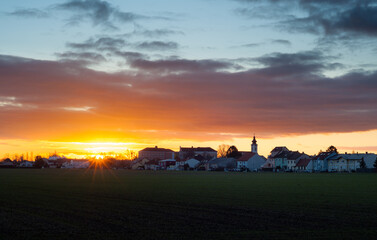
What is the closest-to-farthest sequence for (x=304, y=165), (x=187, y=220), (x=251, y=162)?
1. (x=187, y=220)
2. (x=304, y=165)
3. (x=251, y=162)

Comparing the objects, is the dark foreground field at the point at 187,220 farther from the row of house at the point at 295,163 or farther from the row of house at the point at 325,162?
the row of house at the point at 325,162

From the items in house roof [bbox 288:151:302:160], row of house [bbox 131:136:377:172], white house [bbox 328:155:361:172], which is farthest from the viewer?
house roof [bbox 288:151:302:160]

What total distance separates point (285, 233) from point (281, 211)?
21.2 ft

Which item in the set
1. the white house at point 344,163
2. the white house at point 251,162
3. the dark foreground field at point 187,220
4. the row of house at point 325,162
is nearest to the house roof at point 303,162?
the row of house at point 325,162

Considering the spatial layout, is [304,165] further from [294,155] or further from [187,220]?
[187,220]

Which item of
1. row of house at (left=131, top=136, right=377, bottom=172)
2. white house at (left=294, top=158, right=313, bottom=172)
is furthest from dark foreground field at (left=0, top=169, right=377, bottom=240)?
white house at (left=294, top=158, right=313, bottom=172)

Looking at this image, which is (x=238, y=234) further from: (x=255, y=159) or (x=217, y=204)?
(x=255, y=159)

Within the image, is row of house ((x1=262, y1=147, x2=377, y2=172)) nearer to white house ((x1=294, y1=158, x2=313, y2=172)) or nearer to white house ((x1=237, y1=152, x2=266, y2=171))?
white house ((x1=294, y1=158, x2=313, y2=172))

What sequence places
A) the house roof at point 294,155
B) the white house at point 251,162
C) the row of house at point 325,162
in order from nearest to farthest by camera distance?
the row of house at point 325,162
the white house at point 251,162
the house roof at point 294,155

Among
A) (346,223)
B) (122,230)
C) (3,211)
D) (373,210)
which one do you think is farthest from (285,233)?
(3,211)

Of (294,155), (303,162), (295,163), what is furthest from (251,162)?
(303,162)

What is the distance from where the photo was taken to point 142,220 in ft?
64.4

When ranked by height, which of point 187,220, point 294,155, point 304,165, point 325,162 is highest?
point 294,155

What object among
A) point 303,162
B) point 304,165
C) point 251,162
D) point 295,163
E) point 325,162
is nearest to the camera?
point 304,165
